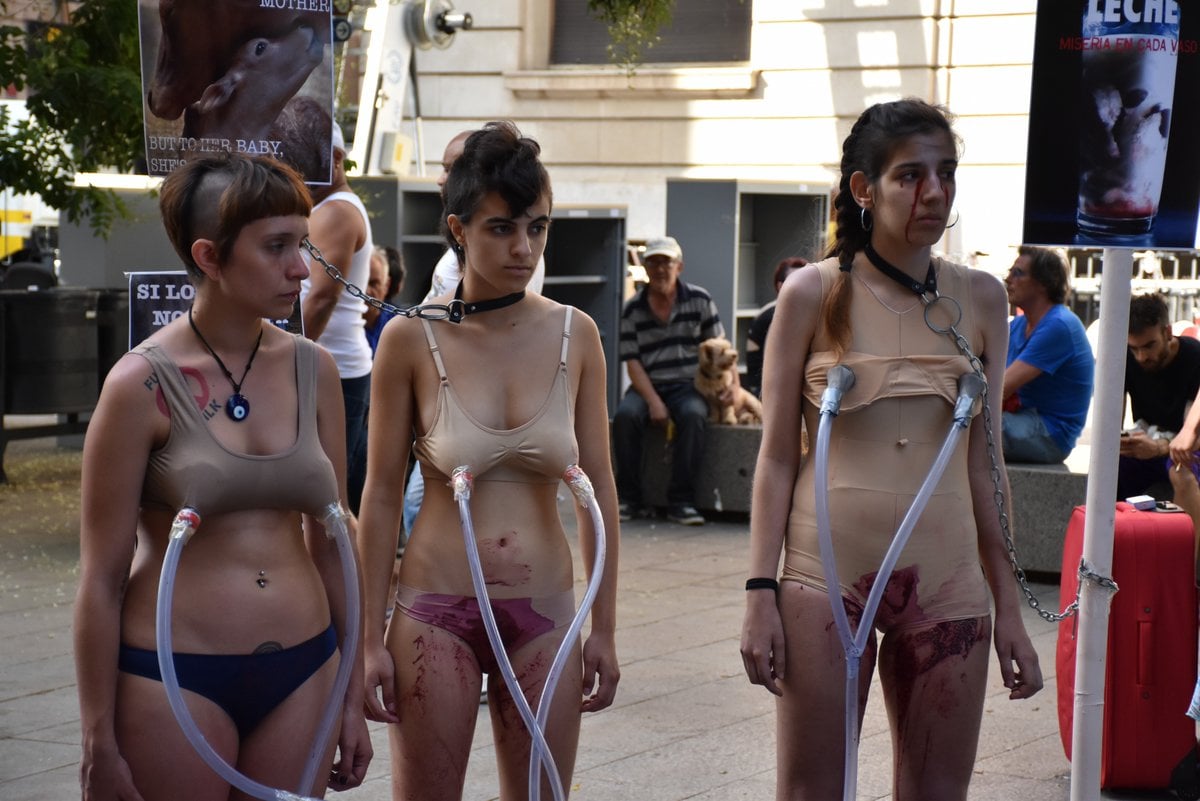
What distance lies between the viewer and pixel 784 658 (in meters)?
3.22

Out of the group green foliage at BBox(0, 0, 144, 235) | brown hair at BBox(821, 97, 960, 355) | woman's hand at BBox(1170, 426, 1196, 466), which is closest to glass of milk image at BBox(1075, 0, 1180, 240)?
brown hair at BBox(821, 97, 960, 355)

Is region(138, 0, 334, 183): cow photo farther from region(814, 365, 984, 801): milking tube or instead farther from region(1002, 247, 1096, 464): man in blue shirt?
region(1002, 247, 1096, 464): man in blue shirt

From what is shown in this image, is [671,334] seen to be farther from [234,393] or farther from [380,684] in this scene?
[234,393]

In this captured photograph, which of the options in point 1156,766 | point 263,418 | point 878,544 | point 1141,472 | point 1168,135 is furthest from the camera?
point 1141,472

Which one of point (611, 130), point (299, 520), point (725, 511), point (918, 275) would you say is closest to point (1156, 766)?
point (918, 275)

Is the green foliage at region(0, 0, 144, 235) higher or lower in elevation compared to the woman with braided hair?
higher

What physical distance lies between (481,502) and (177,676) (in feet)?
2.26

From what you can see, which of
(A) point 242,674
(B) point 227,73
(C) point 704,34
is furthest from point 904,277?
(C) point 704,34

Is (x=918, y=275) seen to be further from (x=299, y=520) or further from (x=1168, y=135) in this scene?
(x=299, y=520)

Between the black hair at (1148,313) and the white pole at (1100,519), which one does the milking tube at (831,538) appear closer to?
the white pole at (1100,519)

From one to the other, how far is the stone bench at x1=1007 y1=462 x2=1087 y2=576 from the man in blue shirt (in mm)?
163

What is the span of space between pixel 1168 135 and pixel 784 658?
1.63m

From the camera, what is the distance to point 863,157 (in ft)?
10.9

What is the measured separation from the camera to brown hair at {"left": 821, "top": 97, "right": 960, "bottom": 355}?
10.6ft
